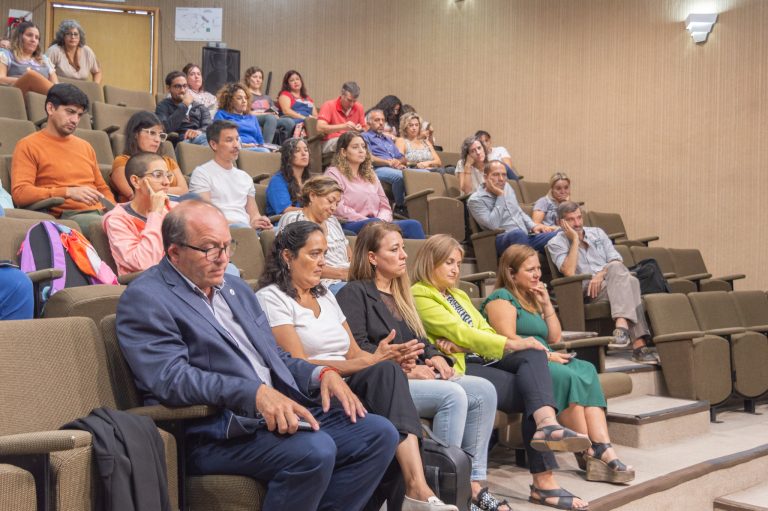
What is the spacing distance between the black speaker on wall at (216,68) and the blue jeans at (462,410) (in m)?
5.12

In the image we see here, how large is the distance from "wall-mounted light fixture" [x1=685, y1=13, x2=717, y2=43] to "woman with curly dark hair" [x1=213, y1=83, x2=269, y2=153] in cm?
297

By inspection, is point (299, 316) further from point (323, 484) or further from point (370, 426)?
point (323, 484)

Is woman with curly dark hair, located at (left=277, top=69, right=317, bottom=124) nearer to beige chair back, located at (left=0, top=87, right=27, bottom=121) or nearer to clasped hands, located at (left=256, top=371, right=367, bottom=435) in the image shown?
beige chair back, located at (left=0, top=87, right=27, bottom=121)

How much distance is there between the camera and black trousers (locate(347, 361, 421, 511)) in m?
1.92

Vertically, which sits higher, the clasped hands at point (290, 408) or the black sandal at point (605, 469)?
the clasped hands at point (290, 408)

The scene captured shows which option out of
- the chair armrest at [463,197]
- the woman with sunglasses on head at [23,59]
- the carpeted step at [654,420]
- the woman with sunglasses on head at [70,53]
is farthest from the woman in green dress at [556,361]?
the woman with sunglasses on head at [70,53]

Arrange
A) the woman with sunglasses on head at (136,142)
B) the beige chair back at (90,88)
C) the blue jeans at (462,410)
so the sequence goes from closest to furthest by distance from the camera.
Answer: the blue jeans at (462,410)
the woman with sunglasses on head at (136,142)
the beige chair back at (90,88)

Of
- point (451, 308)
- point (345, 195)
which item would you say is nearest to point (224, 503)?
point (451, 308)

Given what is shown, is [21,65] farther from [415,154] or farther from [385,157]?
[415,154]

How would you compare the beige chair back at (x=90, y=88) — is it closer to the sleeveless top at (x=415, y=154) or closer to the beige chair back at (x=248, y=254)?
the sleeveless top at (x=415, y=154)

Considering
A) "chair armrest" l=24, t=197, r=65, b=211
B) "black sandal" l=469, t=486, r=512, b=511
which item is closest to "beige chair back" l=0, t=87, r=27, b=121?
"chair armrest" l=24, t=197, r=65, b=211

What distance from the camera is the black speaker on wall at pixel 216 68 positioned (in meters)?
7.08

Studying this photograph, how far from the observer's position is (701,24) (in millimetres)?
5816

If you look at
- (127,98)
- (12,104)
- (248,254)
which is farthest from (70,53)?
(248,254)
